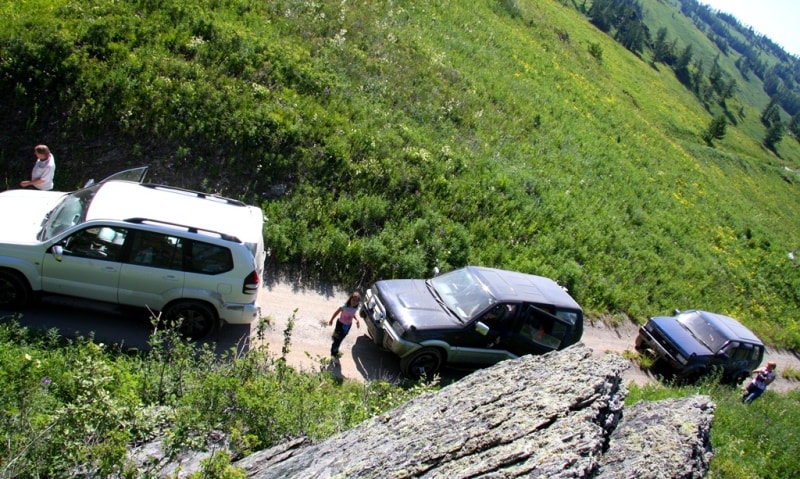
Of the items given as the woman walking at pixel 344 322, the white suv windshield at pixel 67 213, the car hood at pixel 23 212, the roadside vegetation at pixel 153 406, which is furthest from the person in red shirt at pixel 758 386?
the car hood at pixel 23 212

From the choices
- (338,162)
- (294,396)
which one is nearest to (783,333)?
(338,162)

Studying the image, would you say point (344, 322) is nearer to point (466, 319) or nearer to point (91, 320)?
point (466, 319)

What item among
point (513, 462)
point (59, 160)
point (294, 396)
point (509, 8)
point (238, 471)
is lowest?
point (59, 160)

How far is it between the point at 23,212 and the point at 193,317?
10.7 feet

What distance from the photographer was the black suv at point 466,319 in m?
9.92

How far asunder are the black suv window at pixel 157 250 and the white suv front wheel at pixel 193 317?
650 millimetres

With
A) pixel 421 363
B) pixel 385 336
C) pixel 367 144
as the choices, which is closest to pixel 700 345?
pixel 421 363

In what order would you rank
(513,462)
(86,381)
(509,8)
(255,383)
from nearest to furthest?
(513,462) → (86,381) → (255,383) → (509,8)

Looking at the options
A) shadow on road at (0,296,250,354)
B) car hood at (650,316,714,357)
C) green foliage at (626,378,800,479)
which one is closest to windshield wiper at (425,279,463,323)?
green foliage at (626,378,800,479)

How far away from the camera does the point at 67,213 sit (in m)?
8.84

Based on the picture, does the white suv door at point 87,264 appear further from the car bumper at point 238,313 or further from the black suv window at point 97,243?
the car bumper at point 238,313

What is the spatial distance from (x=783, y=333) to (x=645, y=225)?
21.5 feet

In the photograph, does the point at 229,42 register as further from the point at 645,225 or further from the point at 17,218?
the point at 645,225

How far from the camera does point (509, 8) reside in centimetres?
3806
